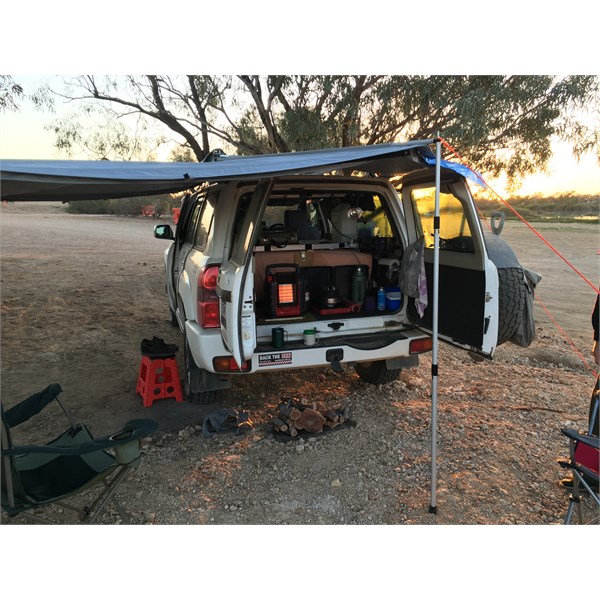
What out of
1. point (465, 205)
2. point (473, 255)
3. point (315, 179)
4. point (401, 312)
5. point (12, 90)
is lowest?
point (401, 312)

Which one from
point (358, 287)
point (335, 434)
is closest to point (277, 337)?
point (335, 434)

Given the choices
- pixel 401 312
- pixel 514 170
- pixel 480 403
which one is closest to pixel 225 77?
pixel 514 170

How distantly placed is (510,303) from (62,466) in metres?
3.27

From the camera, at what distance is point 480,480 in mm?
3090

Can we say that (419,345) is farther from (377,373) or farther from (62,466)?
(62,466)

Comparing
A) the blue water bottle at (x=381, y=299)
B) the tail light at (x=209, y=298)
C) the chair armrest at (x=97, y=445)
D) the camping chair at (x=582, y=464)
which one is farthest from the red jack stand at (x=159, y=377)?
the camping chair at (x=582, y=464)

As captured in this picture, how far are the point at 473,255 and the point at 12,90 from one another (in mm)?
9062

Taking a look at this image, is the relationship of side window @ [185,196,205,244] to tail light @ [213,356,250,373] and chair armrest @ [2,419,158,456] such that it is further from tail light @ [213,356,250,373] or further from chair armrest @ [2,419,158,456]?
chair armrest @ [2,419,158,456]

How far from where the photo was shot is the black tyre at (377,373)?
14.6 ft

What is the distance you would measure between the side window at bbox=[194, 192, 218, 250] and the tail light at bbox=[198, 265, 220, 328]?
0.59 meters

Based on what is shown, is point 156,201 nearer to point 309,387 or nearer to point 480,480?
point 309,387

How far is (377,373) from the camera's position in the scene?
4504mm

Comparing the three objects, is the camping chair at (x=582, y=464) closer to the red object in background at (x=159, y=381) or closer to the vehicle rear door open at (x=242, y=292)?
the vehicle rear door open at (x=242, y=292)

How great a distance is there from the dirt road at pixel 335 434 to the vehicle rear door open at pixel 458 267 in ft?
2.71
